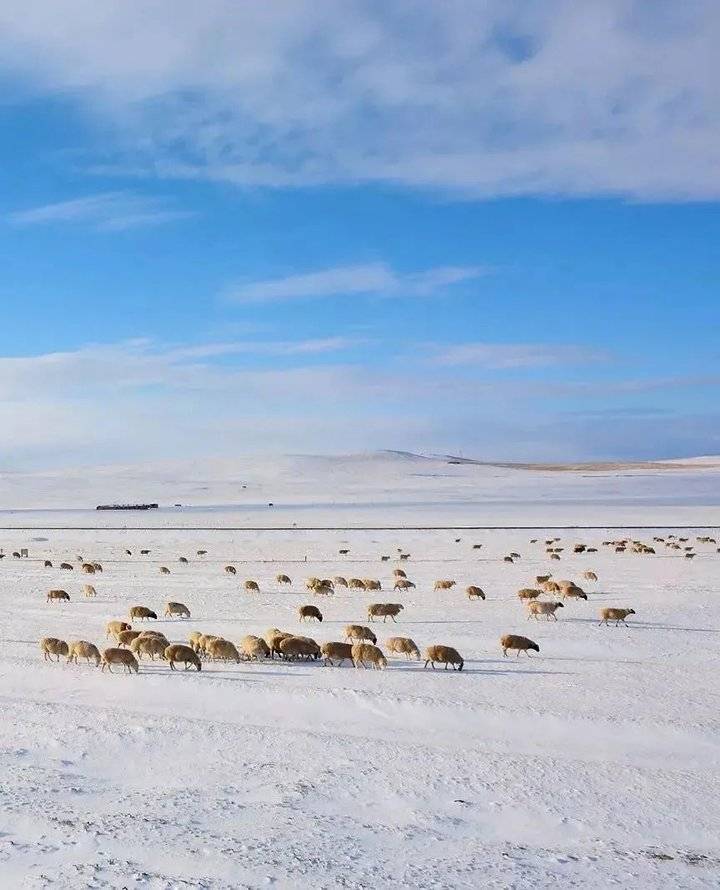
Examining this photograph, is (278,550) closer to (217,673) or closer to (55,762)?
(217,673)

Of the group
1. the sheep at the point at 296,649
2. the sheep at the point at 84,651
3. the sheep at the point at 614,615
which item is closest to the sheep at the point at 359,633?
the sheep at the point at 296,649

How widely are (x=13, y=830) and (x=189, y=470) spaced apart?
11770 cm

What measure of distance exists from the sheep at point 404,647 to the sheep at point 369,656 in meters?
0.66

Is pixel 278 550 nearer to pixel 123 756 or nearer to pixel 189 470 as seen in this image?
pixel 123 756

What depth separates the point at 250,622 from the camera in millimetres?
17922

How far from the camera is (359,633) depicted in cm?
1530

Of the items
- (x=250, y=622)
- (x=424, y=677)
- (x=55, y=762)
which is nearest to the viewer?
(x=55, y=762)

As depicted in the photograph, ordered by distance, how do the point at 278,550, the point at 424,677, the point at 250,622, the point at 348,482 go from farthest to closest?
the point at 348,482
the point at 278,550
the point at 250,622
the point at 424,677

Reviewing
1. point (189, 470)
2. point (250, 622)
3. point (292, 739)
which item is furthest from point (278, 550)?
point (189, 470)

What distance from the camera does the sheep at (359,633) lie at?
1523 centimetres

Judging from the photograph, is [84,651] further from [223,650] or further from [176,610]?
[176,610]

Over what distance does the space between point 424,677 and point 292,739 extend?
318cm

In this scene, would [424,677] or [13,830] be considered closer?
[13,830]

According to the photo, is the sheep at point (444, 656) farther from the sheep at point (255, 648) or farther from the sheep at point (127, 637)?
the sheep at point (127, 637)
